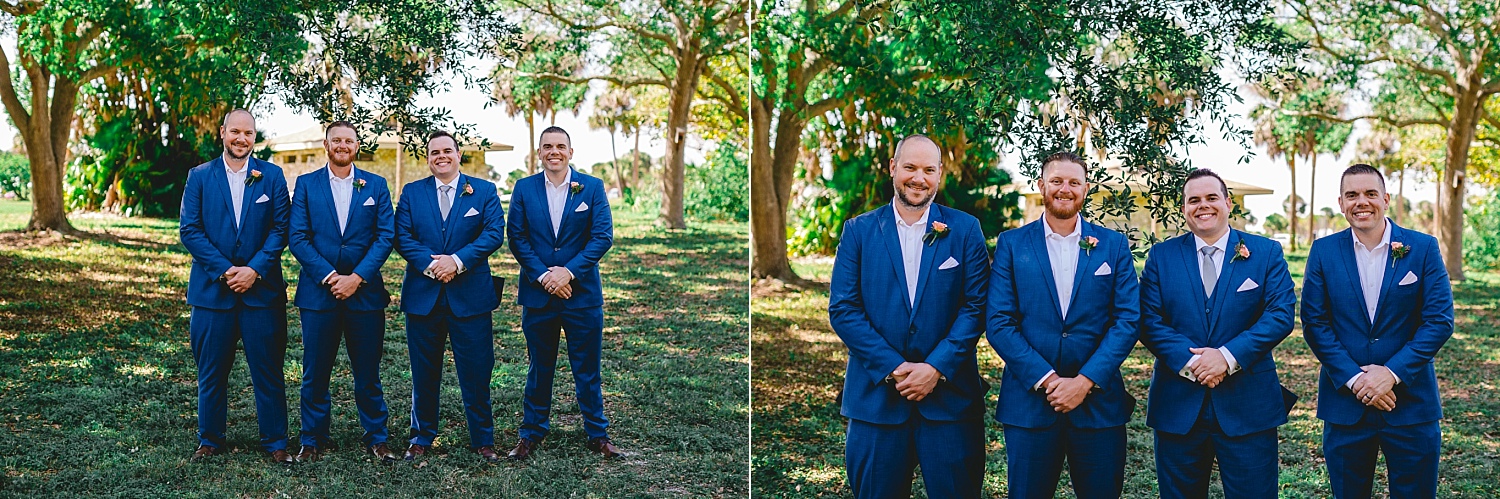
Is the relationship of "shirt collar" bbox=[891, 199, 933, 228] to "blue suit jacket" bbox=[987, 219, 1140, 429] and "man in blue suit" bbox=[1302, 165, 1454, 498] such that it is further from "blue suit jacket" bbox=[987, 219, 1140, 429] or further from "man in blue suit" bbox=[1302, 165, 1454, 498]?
"man in blue suit" bbox=[1302, 165, 1454, 498]

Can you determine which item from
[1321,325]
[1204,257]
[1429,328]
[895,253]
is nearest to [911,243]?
[895,253]

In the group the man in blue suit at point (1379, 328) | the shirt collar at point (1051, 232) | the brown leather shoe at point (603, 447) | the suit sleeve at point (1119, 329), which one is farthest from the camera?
the brown leather shoe at point (603, 447)

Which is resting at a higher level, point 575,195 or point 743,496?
point 575,195

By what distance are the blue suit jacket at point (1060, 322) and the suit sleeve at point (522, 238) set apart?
2.41 meters

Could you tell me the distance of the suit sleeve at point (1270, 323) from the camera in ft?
11.5

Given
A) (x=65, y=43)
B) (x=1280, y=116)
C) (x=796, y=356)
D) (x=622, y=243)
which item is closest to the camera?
(x=796, y=356)

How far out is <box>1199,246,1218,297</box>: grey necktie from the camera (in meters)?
3.62

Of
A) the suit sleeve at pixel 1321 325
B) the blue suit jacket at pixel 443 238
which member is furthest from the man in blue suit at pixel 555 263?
the suit sleeve at pixel 1321 325

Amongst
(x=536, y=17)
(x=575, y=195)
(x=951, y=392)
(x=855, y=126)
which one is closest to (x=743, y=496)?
(x=575, y=195)

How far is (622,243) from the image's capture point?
52.3 ft

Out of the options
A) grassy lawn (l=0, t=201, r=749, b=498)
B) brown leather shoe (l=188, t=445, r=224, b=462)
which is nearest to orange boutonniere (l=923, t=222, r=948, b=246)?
grassy lawn (l=0, t=201, r=749, b=498)

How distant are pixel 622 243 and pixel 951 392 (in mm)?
12580

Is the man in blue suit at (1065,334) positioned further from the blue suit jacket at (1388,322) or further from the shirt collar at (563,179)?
the shirt collar at (563,179)

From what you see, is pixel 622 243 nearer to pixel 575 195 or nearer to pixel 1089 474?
pixel 575 195
